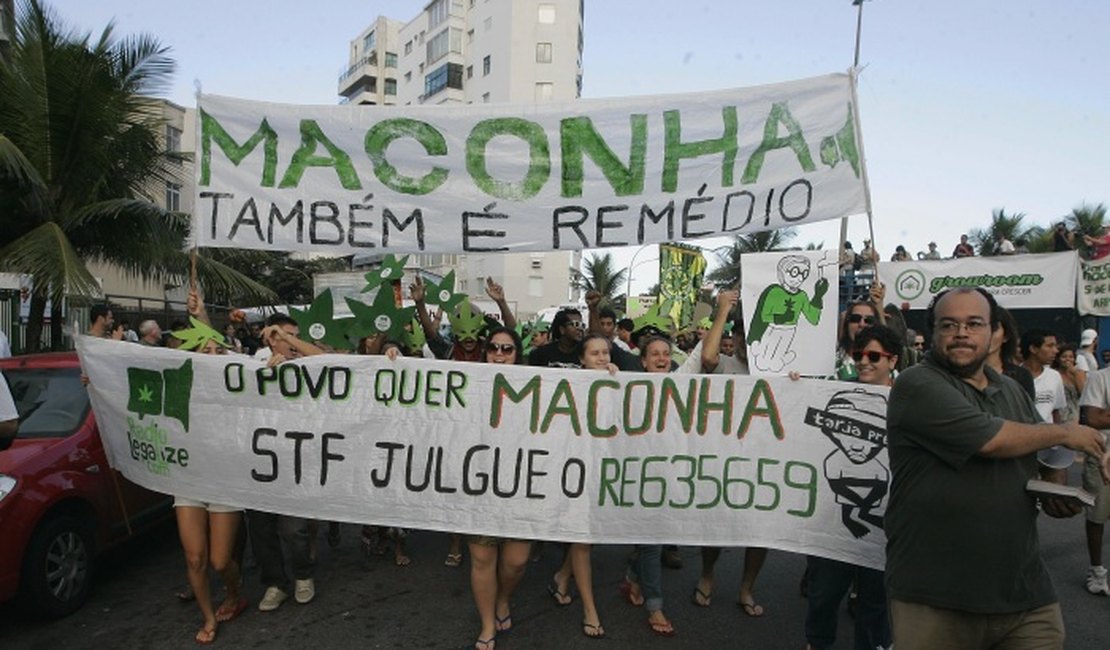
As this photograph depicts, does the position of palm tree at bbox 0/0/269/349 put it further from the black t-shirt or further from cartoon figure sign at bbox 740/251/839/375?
cartoon figure sign at bbox 740/251/839/375

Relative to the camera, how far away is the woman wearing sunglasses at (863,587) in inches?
137

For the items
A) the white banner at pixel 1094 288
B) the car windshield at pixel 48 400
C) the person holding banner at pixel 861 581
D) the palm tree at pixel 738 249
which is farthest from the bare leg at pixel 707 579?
the palm tree at pixel 738 249

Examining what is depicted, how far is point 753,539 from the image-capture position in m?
3.81

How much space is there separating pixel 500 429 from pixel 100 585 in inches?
117

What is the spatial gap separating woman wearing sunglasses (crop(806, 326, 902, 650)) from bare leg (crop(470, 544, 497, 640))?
1.60m

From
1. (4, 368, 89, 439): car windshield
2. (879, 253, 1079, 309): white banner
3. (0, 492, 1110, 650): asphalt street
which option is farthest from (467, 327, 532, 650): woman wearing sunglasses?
(879, 253, 1079, 309): white banner

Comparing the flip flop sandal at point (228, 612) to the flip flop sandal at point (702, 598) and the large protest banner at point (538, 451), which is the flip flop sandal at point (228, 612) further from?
the flip flop sandal at point (702, 598)

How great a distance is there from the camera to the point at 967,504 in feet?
7.38

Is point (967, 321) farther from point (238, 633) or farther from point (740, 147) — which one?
point (238, 633)

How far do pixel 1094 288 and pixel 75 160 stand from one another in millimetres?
17367

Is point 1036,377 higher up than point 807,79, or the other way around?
point 807,79

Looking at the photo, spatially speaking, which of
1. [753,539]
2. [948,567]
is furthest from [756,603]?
[948,567]

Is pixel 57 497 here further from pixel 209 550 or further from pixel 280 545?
pixel 280 545

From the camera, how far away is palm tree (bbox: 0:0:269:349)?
9203 millimetres
